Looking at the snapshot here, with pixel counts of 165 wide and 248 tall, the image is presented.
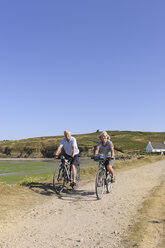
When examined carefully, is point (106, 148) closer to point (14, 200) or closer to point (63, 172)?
point (63, 172)

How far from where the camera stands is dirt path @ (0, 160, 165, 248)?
4.58 meters

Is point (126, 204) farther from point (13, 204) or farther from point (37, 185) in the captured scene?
point (37, 185)

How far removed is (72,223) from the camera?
5750 mm

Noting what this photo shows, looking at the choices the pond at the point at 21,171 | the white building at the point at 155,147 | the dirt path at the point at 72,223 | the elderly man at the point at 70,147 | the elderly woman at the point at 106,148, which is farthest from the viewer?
the white building at the point at 155,147

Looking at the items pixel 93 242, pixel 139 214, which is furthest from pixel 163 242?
pixel 139 214

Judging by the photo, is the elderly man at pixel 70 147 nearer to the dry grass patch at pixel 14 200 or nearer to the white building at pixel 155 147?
the dry grass patch at pixel 14 200

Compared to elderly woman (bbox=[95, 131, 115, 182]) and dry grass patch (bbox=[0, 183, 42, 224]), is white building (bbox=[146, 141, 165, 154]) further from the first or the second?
dry grass patch (bbox=[0, 183, 42, 224])

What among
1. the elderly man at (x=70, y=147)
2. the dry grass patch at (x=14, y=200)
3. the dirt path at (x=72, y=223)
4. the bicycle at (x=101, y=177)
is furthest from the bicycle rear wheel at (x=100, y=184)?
the dry grass patch at (x=14, y=200)

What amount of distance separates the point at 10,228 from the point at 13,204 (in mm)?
2126

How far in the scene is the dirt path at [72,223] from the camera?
180 inches

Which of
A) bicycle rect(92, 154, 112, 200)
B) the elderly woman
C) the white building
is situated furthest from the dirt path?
the white building

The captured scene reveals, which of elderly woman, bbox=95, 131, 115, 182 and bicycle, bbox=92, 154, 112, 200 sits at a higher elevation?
elderly woman, bbox=95, 131, 115, 182

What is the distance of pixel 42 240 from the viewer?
4.68 m

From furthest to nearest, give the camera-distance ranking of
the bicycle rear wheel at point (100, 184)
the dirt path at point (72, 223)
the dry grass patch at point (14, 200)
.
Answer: the bicycle rear wheel at point (100, 184)
the dry grass patch at point (14, 200)
the dirt path at point (72, 223)
